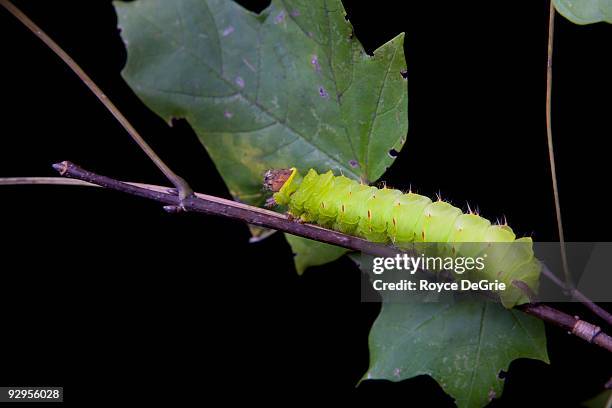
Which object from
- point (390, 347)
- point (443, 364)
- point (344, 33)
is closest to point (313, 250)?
point (390, 347)

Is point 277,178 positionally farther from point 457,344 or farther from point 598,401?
point 598,401

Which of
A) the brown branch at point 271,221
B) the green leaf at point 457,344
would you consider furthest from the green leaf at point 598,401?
the brown branch at point 271,221

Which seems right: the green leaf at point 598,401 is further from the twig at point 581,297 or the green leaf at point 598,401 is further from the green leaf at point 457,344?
the twig at point 581,297

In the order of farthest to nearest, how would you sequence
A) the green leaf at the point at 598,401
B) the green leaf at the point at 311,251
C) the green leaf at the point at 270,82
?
the green leaf at the point at 598,401, the green leaf at the point at 311,251, the green leaf at the point at 270,82

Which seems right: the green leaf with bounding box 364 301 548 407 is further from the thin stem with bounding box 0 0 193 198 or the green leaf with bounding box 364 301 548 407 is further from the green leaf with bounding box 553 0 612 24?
the green leaf with bounding box 553 0 612 24

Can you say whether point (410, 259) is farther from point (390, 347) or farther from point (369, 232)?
point (390, 347)

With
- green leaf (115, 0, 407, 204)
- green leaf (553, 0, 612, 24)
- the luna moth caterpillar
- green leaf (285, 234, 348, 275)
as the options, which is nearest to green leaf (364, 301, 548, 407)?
the luna moth caterpillar
